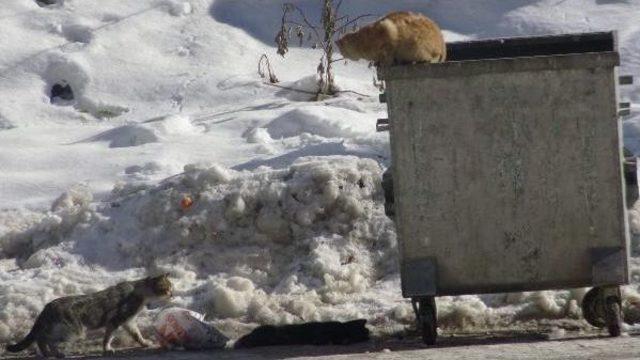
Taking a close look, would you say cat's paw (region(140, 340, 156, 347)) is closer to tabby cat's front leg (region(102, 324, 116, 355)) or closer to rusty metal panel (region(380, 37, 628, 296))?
tabby cat's front leg (region(102, 324, 116, 355))

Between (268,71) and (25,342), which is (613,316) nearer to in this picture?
(25,342)

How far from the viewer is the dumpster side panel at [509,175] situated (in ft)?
22.5

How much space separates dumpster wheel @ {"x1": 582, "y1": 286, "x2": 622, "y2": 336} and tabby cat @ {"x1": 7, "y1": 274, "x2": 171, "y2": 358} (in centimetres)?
238

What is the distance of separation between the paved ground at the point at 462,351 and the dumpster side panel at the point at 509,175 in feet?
1.01

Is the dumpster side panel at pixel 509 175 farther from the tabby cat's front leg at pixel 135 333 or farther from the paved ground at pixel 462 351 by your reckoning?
the tabby cat's front leg at pixel 135 333

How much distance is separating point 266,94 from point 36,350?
5.21 m

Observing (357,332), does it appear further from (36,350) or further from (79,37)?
(79,37)

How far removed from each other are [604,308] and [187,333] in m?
2.23

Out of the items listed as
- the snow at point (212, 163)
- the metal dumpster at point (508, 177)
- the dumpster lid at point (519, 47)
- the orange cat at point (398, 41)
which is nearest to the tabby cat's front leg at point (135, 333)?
the snow at point (212, 163)

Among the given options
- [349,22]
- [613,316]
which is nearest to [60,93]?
[349,22]

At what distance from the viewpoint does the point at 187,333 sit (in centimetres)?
743

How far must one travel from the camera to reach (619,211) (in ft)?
22.7

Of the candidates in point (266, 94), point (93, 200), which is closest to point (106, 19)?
point (266, 94)

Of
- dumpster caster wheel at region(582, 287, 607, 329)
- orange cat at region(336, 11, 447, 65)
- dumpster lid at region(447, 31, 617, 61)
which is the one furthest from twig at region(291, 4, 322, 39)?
dumpster caster wheel at region(582, 287, 607, 329)
